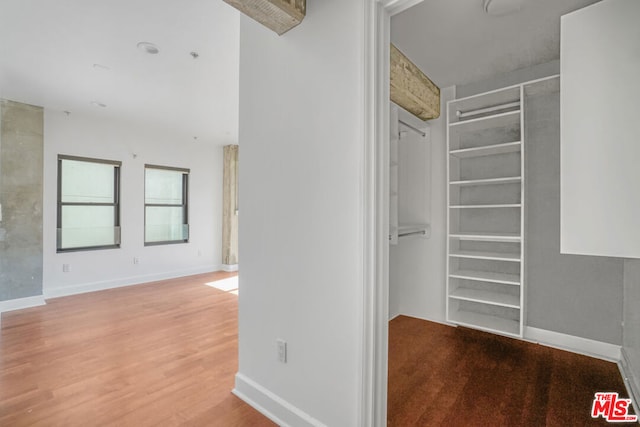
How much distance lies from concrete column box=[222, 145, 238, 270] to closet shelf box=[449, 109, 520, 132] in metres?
4.67

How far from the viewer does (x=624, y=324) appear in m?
2.41

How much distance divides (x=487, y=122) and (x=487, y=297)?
1.70 metres

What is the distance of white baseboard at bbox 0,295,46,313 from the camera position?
384cm

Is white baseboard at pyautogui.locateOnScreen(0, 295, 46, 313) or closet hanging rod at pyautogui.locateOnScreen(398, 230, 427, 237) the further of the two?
white baseboard at pyautogui.locateOnScreen(0, 295, 46, 313)

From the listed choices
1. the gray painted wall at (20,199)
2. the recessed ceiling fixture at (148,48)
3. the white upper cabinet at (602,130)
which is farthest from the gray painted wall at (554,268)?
the gray painted wall at (20,199)

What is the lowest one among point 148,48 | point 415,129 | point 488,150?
point 488,150

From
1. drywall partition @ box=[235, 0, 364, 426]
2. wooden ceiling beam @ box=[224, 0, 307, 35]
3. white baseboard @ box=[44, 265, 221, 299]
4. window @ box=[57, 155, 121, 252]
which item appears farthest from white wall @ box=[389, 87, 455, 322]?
window @ box=[57, 155, 121, 252]

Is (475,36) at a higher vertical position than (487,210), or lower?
higher

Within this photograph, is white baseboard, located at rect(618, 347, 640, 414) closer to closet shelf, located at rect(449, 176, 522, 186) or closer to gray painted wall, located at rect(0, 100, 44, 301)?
closet shelf, located at rect(449, 176, 522, 186)

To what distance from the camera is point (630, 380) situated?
212 centimetres

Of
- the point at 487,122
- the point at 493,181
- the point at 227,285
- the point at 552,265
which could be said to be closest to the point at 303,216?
the point at 493,181

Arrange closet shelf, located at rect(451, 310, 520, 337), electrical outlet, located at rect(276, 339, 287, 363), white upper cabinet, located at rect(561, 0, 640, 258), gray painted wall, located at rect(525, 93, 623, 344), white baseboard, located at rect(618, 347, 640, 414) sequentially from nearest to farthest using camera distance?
white upper cabinet, located at rect(561, 0, 640, 258) < electrical outlet, located at rect(276, 339, 287, 363) < white baseboard, located at rect(618, 347, 640, 414) < gray painted wall, located at rect(525, 93, 623, 344) < closet shelf, located at rect(451, 310, 520, 337)

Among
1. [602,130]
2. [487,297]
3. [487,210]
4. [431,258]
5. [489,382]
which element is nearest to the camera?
[602,130]

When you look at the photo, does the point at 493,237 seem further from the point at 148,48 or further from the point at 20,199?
the point at 20,199
